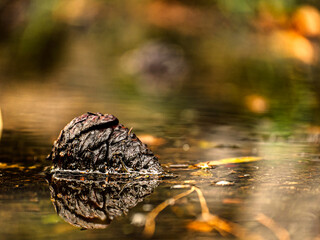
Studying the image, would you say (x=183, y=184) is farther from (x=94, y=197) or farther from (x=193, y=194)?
(x=94, y=197)

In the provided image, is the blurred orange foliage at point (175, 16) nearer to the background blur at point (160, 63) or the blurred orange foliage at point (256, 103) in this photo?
the background blur at point (160, 63)

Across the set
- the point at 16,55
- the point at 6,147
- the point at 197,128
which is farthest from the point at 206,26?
the point at 6,147

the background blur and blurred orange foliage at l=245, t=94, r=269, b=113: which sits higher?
the background blur

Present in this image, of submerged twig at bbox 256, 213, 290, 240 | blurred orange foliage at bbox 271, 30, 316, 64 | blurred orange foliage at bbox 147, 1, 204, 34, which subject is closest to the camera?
submerged twig at bbox 256, 213, 290, 240

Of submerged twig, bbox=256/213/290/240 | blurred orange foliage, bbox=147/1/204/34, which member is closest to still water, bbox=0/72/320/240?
submerged twig, bbox=256/213/290/240

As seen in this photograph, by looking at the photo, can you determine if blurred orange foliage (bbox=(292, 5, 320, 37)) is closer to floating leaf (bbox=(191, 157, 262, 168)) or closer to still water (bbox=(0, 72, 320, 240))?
still water (bbox=(0, 72, 320, 240))

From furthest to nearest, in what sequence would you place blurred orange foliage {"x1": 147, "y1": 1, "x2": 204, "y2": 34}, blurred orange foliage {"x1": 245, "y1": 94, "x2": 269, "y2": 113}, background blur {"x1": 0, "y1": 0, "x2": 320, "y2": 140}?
1. blurred orange foliage {"x1": 147, "y1": 1, "x2": 204, "y2": 34}
2. blurred orange foliage {"x1": 245, "y1": 94, "x2": 269, "y2": 113}
3. background blur {"x1": 0, "y1": 0, "x2": 320, "y2": 140}

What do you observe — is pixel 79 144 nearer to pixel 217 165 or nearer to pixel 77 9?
pixel 217 165
